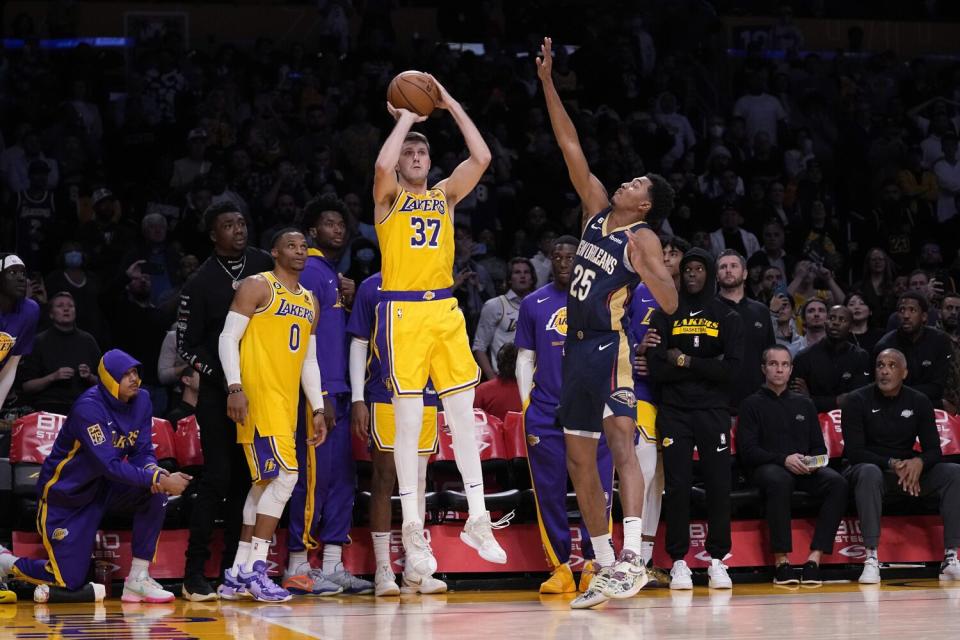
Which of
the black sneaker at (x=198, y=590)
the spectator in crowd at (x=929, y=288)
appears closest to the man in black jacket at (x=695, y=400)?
the black sneaker at (x=198, y=590)

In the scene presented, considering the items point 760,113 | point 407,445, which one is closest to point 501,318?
point 407,445

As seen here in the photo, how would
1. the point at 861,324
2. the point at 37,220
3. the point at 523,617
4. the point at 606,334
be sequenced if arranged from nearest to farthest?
the point at 523,617 → the point at 606,334 → the point at 861,324 → the point at 37,220

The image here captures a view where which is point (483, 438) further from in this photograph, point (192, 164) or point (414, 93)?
point (192, 164)

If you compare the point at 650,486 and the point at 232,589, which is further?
the point at 650,486

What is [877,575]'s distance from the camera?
985cm

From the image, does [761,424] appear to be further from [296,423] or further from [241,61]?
[241,61]

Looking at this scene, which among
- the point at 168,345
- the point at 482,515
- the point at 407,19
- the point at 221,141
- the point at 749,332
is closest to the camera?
the point at 482,515

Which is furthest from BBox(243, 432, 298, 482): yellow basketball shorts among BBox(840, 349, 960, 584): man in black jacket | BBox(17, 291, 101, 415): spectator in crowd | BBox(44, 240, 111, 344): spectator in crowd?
BBox(840, 349, 960, 584): man in black jacket

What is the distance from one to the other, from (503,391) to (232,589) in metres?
2.82

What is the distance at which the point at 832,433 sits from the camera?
10805 mm

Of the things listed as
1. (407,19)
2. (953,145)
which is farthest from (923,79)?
(407,19)

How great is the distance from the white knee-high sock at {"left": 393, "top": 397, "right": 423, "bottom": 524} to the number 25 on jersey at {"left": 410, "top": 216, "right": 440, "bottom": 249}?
0.93 metres

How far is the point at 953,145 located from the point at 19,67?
10.5m

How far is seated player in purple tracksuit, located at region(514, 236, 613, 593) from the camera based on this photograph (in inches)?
375
